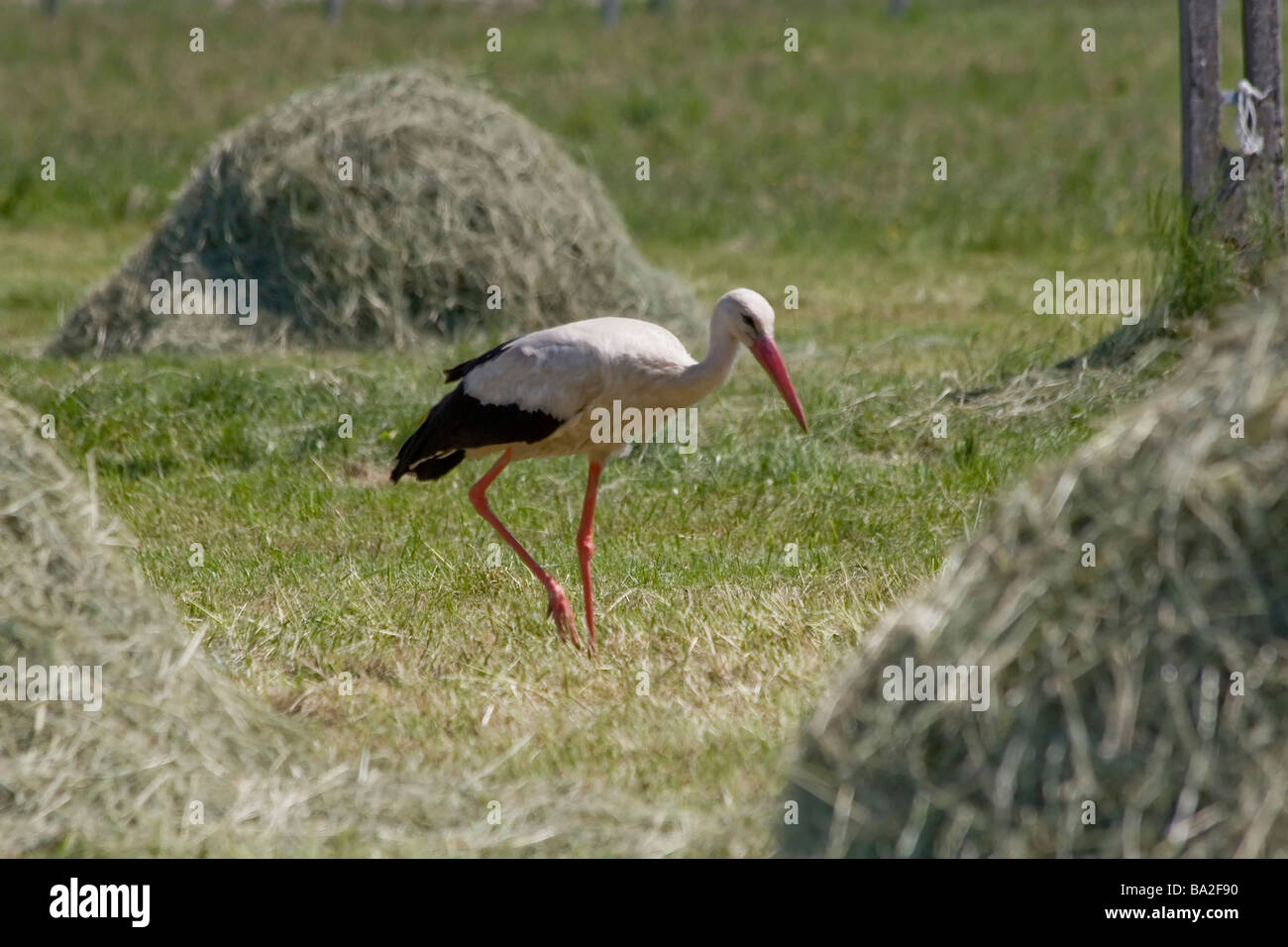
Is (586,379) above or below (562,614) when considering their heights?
above

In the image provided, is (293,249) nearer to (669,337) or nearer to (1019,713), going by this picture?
(669,337)

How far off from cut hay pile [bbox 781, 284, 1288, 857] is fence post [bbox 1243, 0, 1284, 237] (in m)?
5.51

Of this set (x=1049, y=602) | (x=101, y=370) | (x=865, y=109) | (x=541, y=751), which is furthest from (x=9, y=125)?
(x=1049, y=602)

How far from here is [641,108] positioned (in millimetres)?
19781

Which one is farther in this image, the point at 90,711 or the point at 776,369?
the point at 776,369

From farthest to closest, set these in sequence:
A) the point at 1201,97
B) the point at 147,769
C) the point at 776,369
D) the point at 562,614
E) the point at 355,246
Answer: the point at 355,246 < the point at 1201,97 < the point at 776,369 < the point at 562,614 < the point at 147,769

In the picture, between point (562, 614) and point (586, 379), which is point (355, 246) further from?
point (562, 614)

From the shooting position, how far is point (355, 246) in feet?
37.8

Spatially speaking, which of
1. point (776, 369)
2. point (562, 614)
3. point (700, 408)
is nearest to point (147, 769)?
point (562, 614)

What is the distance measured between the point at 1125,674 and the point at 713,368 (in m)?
3.17

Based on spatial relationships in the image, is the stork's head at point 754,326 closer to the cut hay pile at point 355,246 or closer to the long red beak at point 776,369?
the long red beak at point 776,369

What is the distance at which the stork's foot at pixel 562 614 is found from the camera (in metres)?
6.18

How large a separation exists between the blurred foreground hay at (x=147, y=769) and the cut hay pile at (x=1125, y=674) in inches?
32.3

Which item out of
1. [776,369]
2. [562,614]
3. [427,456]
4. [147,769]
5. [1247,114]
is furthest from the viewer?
[1247,114]
